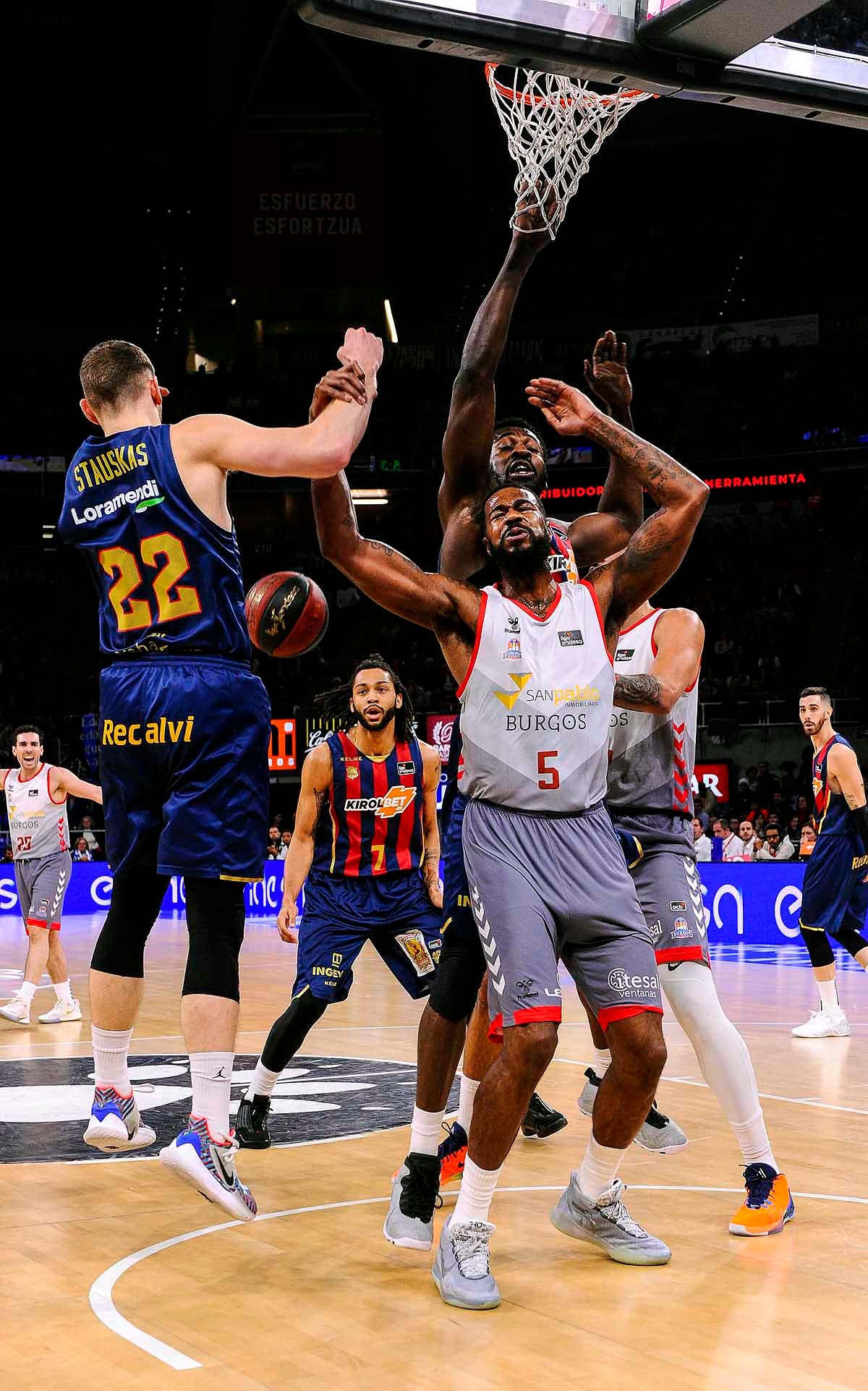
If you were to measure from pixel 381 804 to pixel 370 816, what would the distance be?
0.07m

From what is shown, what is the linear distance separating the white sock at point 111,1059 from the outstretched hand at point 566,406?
228 centimetres

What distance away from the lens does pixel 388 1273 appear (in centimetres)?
403

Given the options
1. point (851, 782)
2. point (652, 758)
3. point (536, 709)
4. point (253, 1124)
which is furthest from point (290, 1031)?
point (851, 782)

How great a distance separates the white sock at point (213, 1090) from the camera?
12.8 feet

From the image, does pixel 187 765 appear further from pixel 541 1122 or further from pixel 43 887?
pixel 43 887

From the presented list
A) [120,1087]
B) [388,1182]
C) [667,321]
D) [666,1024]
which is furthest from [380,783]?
[667,321]

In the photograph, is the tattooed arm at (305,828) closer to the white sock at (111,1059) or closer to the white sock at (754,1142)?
the white sock at (111,1059)

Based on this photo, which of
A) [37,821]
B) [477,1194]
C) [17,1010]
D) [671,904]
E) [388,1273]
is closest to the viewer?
[477,1194]

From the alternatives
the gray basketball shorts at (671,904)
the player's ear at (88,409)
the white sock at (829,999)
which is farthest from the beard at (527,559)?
the white sock at (829,999)

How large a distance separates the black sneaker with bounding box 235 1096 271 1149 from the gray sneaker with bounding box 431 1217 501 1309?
1.90 m

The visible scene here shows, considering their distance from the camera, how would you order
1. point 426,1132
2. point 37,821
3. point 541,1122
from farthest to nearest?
point 37,821
point 541,1122
point 426,1132

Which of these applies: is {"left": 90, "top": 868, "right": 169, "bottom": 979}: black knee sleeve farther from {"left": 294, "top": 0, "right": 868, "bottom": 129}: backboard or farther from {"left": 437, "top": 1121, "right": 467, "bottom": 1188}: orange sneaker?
{"left": 294, "top": 0, "right": 868, "bottom": 129}: backboard

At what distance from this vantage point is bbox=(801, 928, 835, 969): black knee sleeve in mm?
9539

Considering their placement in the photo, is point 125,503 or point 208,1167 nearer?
point 208,1167
